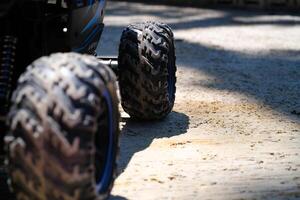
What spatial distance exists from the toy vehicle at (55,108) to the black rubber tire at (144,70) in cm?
61

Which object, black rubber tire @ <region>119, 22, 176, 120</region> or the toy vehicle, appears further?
black rubber tire @ <region>119, 22, 176, 120</region>

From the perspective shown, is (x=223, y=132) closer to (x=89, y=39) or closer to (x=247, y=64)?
(x=89, y=39)

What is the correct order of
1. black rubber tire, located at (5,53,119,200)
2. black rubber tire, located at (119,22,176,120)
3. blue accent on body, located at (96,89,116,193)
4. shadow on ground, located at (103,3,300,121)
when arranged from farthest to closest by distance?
1. shadow on ground, located at (103,3,300,121)
2. black rubber tire, located at (119,22,176,120)
3. blue accent on body, located at (96,89,116,193)
4. black rubber tire, located at (5,53,119,200)

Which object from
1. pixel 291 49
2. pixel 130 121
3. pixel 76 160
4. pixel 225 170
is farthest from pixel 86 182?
pixel 291 49

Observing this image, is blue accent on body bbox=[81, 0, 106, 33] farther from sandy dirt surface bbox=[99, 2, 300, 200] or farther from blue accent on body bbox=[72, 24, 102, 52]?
sandy dirt surface bbox=[99, 2, 300, 200]

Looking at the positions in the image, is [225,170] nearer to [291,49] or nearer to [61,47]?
[61,47]

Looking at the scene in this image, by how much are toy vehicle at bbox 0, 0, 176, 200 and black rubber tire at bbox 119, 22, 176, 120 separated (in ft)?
2.02

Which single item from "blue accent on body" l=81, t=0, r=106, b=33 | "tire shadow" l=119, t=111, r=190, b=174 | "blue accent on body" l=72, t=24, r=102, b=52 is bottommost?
"tire shadow" l=119, t=111, r=190, b=174

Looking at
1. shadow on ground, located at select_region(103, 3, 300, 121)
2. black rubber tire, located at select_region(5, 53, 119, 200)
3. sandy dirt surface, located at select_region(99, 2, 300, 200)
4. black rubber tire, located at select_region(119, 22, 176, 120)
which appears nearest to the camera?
black rubber tire, located at select_region(5, 53, 119, 200)

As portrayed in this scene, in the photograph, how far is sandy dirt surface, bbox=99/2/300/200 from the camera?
311 cm

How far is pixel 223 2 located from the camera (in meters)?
13.2

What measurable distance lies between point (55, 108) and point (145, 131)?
1942mm

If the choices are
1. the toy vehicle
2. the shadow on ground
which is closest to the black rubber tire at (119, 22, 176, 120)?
the toy vehicle

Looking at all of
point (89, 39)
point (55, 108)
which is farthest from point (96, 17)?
point (55, 108)
